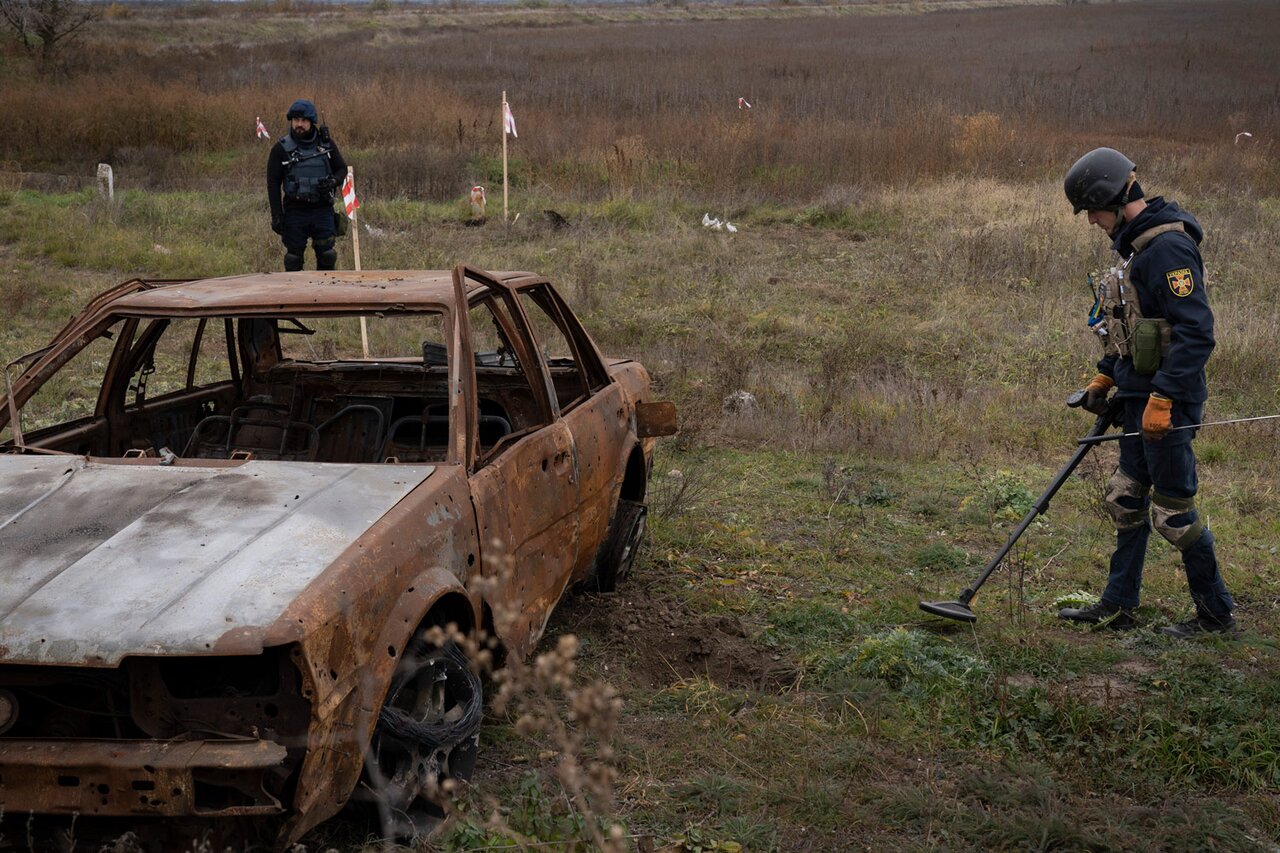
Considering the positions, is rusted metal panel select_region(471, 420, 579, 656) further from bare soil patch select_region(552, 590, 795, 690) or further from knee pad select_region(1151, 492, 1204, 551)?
knee pad select_region(1151, 492, 1204, 551)

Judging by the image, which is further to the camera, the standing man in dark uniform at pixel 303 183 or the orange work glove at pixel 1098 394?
the standing man in dark uniform at pixel 303 183

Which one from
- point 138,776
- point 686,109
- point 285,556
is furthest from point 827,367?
point 686,109

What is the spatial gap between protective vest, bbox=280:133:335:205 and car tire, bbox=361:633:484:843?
7323 millimetres

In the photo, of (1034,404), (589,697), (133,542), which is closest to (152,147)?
(1034,404)

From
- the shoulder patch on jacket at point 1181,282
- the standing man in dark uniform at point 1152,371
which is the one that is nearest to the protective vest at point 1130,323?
the standing man in dark uniform at point 1152,371

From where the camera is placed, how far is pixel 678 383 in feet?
31.3

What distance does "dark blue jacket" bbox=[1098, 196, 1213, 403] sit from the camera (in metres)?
4.81

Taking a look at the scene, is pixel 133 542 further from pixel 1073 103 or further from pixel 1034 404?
pixel 1073 103

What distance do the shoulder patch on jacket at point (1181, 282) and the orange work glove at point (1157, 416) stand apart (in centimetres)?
44

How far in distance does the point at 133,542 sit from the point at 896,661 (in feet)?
9.02

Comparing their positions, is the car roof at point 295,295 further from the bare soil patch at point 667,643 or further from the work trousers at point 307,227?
the work trousers at point 307,227

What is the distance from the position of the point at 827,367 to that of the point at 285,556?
7.08 metres

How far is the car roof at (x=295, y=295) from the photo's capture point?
13.6 ft

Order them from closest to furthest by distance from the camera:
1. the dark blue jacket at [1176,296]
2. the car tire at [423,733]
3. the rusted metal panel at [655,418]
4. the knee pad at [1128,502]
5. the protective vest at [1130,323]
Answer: the car tire at [423,733] < the dark blue jacket at [1176,296] < the protective vest at [1130,323] < the knee pad at [1128,502] < the rusted metal panel at [655,418]
